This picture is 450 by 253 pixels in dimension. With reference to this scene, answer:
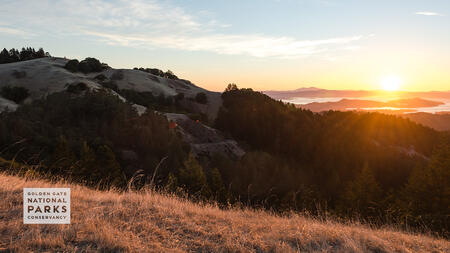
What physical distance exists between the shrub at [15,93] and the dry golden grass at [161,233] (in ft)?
201

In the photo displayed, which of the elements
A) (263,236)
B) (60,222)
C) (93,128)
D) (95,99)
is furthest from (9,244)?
(95,99)

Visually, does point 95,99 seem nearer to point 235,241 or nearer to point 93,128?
point 93,128

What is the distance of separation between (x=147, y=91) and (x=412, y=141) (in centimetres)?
6633

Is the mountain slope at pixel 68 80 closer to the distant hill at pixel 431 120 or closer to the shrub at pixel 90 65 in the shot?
the shrub at pixel 90 65

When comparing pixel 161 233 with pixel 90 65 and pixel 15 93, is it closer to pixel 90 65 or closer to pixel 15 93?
pixel 15 93

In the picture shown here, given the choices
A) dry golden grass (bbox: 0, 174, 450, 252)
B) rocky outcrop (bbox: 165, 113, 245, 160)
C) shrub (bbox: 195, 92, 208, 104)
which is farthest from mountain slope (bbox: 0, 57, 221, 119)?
dry golden grass (bbox: 0, 174, 450, 252)

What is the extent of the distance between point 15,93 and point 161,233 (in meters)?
66.0

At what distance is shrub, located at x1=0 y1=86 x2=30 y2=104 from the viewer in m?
56.6

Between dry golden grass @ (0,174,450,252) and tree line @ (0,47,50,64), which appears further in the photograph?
tree line @ (0,47,50,64)

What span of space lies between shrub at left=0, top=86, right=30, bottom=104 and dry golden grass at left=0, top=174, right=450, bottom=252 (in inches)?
2413

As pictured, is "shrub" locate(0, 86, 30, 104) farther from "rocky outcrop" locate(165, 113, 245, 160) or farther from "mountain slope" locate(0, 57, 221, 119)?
"rocky outcrop" locate(165, 113, 245, 160)

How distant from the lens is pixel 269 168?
40344mm

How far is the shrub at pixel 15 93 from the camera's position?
56.6 metres

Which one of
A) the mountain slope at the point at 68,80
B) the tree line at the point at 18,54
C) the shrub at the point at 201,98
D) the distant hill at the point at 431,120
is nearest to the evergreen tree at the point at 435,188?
the mountain slope at the point at 68,80
